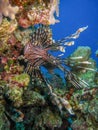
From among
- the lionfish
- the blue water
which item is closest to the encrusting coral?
the lionfish

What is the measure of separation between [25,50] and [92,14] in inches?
617

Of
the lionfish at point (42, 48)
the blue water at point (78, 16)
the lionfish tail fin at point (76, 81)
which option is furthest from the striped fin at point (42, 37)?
the blue water at point (78, 16)

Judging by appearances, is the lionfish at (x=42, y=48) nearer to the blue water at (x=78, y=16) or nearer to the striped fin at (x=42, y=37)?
the striped fin at (x=42, y=37)

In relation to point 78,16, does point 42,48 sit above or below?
below

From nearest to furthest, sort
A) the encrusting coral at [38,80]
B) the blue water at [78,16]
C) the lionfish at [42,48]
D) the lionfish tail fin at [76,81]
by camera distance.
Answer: the encrusting coral at [38,80] < the lionfish at [42,48] < the lionfish tail fin at [76,81] < the blue water at [78,16]

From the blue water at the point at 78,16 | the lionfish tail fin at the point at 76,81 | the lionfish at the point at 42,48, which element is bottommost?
the lionfish tail fin at the point at 76,81

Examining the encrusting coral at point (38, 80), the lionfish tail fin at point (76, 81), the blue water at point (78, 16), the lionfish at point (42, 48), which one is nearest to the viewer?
the encrusting coral at point (38, 80)

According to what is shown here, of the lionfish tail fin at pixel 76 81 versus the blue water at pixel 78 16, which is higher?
the blue water at pixel 78 16

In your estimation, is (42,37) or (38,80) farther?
(38,80)

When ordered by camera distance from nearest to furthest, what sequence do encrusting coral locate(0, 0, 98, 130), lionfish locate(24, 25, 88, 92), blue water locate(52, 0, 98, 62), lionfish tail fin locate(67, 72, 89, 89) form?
encrusting coral locate(0, 0, 98, 130)
lionfish locate(24, 25, 88, 92)
lionfish tail fin locate(67, 72, 89, 89)
blue water locate(52, 0, 98, 62)

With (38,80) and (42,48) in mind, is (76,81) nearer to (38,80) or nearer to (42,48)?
(38,80)

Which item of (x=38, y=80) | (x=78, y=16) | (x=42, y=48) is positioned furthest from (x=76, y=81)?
(x=78, y=16)

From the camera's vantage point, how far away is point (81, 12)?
1783 centimetres

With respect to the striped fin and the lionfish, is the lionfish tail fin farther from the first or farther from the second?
the striped fin
